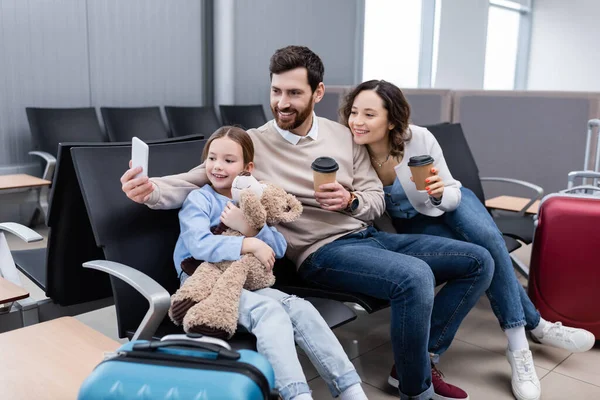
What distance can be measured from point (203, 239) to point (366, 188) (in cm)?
73

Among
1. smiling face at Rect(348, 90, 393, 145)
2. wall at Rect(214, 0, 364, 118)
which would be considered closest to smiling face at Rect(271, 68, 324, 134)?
smiling face at Rect(348, 90, 393, 145)

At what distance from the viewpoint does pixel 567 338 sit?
2096mm

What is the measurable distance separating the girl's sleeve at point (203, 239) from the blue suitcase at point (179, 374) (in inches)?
17.8

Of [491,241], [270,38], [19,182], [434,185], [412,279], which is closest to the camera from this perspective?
[412,279]

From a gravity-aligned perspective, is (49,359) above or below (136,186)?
below

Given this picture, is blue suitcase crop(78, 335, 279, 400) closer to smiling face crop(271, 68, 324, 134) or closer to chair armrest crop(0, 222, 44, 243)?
chair armrest crop(0, 222, 44, 243)

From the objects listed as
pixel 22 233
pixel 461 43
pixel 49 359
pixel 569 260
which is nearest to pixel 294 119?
pixel 22 233

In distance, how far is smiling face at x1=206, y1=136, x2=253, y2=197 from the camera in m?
1.65

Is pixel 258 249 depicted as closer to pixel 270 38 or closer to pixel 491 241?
pixel 491 241

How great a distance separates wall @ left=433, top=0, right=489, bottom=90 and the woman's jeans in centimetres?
618

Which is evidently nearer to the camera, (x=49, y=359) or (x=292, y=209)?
(x=49, y=359)

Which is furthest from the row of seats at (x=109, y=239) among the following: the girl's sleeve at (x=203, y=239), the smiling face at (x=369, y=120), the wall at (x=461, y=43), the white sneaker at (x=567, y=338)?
the wall at (x=461, y=43)

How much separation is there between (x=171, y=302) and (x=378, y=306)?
68 centimetres

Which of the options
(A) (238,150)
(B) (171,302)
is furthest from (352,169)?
(B) (171,302)
